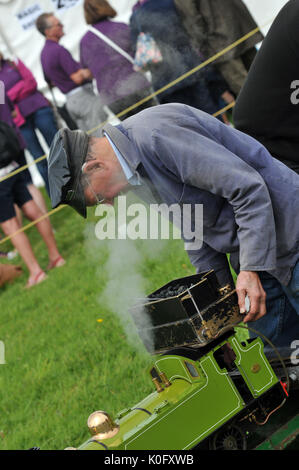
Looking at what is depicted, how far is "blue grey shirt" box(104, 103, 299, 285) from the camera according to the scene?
8.42ft

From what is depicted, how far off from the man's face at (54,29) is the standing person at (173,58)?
1.22m

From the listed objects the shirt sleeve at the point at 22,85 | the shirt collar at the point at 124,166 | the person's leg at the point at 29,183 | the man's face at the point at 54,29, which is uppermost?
the man's face at the point at 54,29

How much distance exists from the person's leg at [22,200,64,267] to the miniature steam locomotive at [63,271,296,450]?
444cm

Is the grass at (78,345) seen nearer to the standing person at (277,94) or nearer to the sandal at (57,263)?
the sandal at (57,263)

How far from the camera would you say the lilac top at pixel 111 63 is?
6688 millimetres

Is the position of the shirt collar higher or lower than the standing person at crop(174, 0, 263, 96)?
higher

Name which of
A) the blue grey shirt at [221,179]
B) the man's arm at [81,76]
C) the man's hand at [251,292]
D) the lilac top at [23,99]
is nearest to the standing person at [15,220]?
the lilac top at [23,99]

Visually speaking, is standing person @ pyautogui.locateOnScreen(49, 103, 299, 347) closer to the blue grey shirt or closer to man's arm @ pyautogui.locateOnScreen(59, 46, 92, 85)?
the blue grey shirt

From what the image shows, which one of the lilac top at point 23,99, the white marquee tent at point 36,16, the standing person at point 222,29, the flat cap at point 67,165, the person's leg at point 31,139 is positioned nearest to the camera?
the flat cap at point 67,165

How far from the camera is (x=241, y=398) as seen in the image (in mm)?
2752

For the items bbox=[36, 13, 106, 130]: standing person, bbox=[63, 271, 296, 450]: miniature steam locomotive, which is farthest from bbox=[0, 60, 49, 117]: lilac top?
bbox=[63, 271, 296, 450]: miniature steam locomotive

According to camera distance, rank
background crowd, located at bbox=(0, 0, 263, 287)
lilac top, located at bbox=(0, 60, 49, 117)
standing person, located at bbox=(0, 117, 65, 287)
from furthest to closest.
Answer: lilac top, located at bbox=(0, 60, 49, 117) < standing person, located at bbox=(0, 117, 65, 287) < background crowd, located at bbox=(0, 0, 263, 287)

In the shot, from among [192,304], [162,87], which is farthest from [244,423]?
[162,87]

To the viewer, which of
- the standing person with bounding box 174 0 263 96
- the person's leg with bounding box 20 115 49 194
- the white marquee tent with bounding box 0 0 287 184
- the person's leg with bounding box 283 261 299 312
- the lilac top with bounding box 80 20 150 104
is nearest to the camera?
the person's leg with bounding box 283 261 299 312
